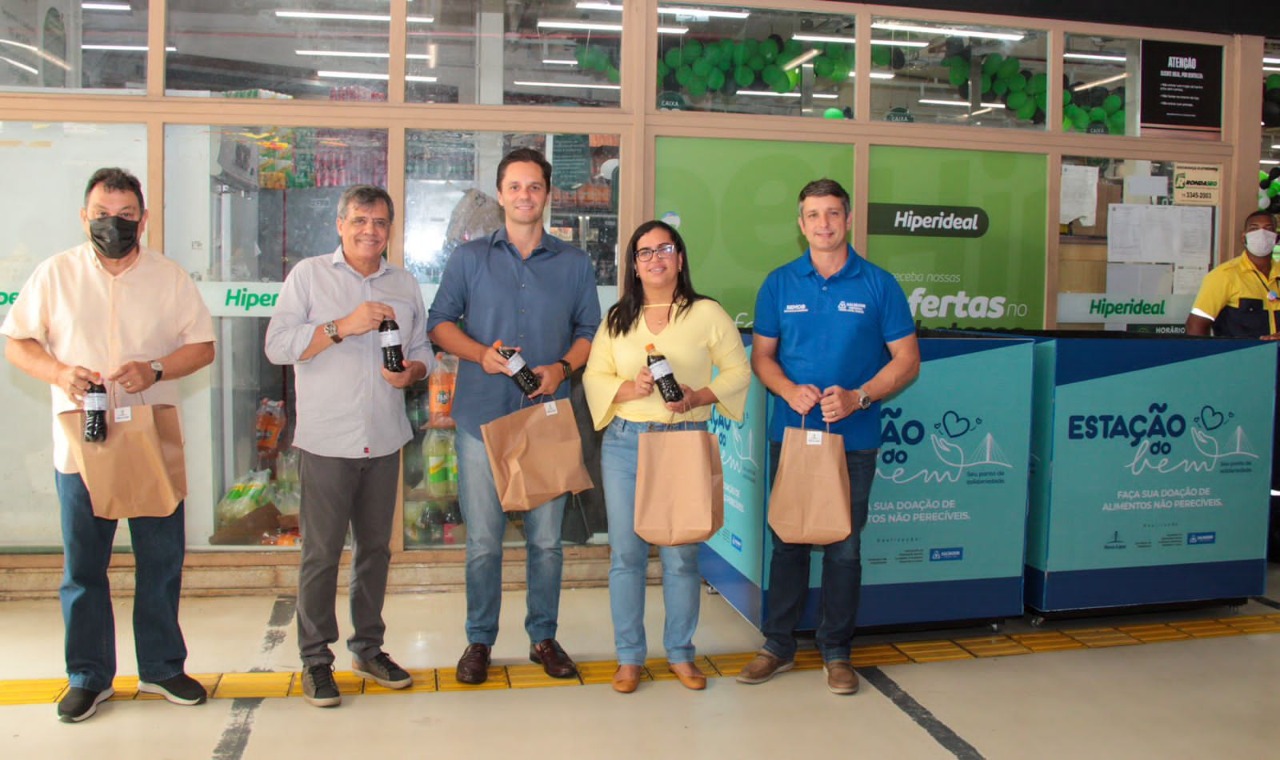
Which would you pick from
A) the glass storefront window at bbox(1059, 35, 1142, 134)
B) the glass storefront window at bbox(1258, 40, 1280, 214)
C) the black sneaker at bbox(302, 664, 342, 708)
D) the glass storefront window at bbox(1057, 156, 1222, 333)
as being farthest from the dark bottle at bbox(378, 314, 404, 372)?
the glass storefront window at bbox(1258, 40, 1280, 214)

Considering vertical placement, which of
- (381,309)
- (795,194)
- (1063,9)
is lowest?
(381,309)

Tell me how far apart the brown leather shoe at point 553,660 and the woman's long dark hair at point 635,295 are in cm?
121

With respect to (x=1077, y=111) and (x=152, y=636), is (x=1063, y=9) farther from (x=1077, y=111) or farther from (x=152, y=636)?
(x=152, y=636)

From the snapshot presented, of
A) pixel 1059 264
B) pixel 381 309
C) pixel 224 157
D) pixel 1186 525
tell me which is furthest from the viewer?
pixel 1059 264

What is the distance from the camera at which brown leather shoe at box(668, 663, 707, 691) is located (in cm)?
373

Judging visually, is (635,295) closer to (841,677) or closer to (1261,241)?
(841,677)

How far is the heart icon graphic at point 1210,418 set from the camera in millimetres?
4574

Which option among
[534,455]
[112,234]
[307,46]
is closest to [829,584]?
[534,455]

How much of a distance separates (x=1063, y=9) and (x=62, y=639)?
578 cm

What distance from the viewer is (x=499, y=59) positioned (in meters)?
5.16

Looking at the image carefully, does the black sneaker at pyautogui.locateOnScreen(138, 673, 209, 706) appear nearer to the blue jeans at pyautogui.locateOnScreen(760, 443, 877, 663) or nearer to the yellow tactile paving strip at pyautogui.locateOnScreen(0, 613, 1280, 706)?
the yellow tactile paving strip at pyautogui.locateOnScreen(0, 613, 1280, 706)

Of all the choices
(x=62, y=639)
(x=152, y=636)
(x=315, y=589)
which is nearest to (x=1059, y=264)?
(x=315, y=589)

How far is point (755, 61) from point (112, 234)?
3.31m

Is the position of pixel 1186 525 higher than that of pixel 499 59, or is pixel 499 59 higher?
pixel 499 59
